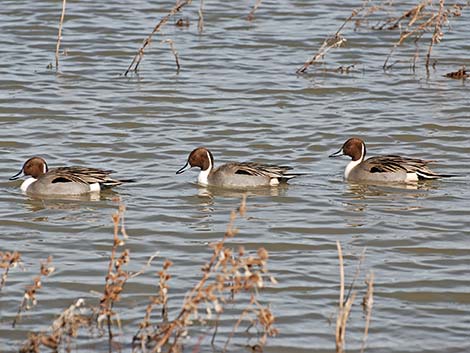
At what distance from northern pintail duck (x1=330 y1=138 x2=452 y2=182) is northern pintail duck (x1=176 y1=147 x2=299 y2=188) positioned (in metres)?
0.64

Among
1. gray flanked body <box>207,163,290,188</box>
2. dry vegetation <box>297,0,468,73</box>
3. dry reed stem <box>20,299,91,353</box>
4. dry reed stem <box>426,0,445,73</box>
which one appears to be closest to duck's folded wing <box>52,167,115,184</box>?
gray flanked body <box>207,163,290,188</box>

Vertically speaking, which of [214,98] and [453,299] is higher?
[214,98]

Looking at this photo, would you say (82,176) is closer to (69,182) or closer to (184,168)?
(69,182)

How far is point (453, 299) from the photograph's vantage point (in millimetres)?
7977

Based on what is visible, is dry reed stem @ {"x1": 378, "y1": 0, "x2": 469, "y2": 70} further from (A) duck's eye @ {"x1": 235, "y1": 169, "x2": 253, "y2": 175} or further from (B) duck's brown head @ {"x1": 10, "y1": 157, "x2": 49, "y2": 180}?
(B) duck's brown head @ {"x1": 10, "y1": 157, "x2": 49, "y2": 180}

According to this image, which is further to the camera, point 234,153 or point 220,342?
point 234,153

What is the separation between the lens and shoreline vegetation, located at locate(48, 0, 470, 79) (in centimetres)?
1487

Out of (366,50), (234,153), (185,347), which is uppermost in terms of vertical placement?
(366,50)

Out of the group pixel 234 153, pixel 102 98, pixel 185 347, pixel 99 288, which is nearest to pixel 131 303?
pixel 99 288

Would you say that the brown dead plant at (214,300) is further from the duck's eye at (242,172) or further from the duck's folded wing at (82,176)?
the duck's eye at (242,172)

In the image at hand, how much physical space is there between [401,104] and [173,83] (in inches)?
108

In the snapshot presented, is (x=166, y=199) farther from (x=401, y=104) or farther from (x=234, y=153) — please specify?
(x=401, y=104)

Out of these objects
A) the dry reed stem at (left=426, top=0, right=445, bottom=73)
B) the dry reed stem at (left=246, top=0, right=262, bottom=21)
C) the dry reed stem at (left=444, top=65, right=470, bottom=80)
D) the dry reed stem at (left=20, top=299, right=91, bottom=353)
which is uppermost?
the dry reed stem at (left=246, top=0, right=262, bottom=21)

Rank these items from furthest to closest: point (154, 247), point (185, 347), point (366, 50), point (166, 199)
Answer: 1. point (366, 50)
2. point (166, 199)
3. point (154, 247)
4. point (185, 347)
